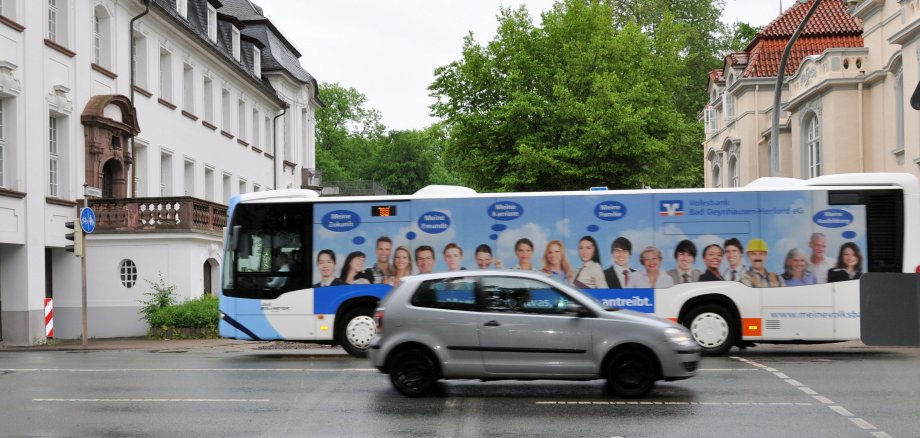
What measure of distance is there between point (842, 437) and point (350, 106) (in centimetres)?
9292

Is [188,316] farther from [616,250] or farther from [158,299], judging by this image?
[616,250]

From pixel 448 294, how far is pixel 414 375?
106cm

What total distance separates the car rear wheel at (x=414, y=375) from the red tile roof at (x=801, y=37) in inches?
1160

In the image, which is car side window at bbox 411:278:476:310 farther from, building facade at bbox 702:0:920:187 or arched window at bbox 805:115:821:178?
arched window at bbox 805:115:821:178

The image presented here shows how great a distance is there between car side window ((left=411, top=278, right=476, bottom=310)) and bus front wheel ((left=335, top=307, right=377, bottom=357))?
5.51 meters

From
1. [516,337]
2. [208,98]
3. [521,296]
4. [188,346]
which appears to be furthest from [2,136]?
[516,337]

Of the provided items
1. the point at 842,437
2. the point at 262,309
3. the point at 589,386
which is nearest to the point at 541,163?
the point at 262,309

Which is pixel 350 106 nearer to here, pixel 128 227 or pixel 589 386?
pixel 128 227

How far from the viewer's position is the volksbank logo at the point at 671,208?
698 inches

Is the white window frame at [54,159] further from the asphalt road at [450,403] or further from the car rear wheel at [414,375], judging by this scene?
the car rear wheel at [414,375]

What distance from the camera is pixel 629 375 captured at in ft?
39.4

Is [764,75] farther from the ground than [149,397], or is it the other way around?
[764,75]

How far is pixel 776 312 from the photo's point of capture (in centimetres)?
1739

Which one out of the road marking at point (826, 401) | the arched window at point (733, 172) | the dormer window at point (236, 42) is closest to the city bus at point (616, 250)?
the road marking at point (826, 401)
